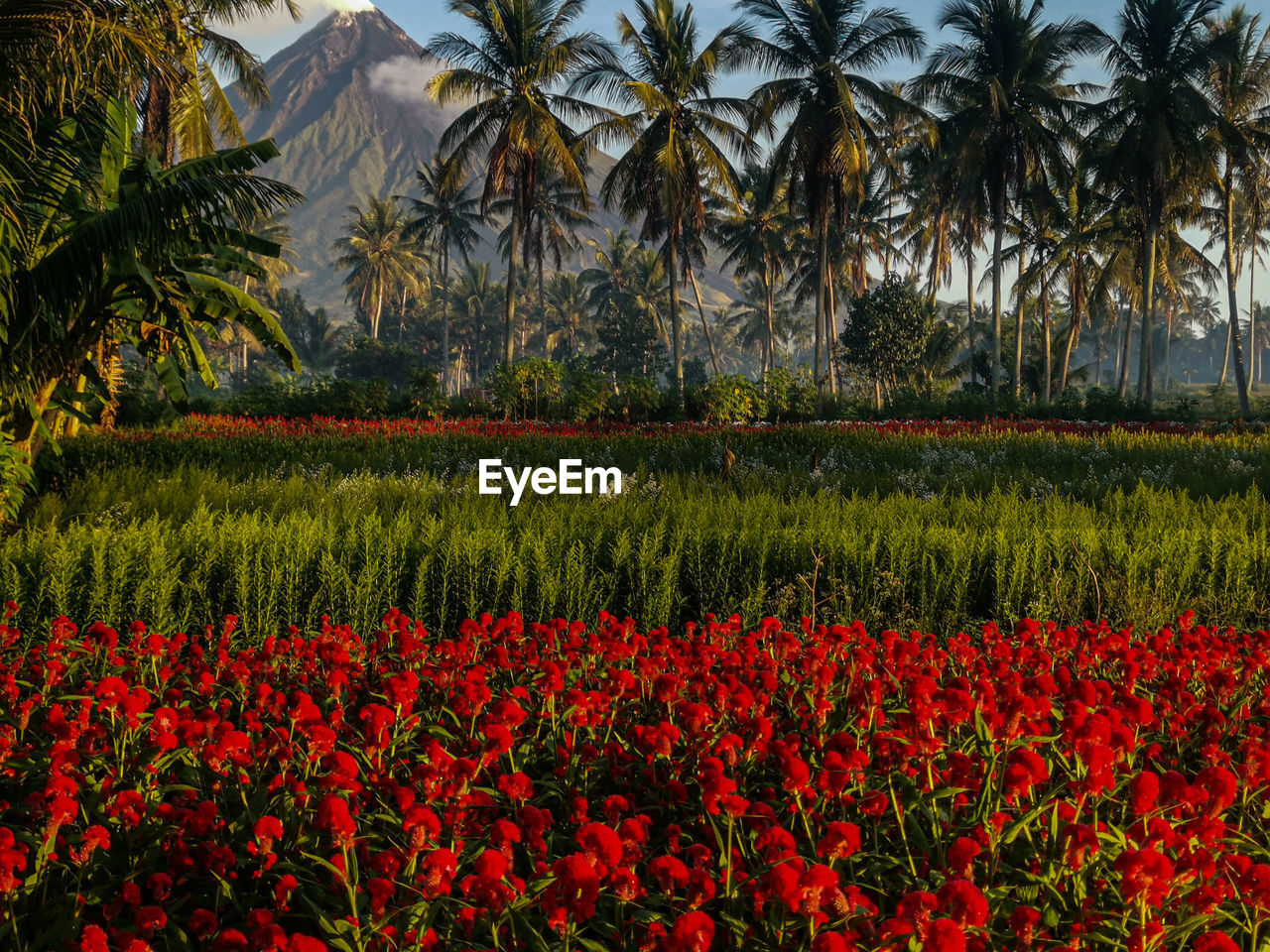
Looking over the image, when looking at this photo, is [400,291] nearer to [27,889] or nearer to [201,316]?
[201,316]

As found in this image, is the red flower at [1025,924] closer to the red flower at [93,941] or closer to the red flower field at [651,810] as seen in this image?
the red flower field at [651,810]

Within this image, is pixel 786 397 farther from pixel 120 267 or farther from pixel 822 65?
pixel 120 267

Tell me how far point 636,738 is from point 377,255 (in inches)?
2260

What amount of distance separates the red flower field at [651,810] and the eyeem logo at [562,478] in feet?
18.0

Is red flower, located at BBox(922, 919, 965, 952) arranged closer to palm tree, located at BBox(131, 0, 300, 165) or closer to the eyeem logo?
the eyeem logo

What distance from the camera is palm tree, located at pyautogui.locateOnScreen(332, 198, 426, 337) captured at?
54250mm

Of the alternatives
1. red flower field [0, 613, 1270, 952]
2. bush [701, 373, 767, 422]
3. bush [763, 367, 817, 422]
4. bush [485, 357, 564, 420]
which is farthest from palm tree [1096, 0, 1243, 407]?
red flower field [0, 613, 1270, 952]

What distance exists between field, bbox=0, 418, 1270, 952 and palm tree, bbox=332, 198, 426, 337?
50384mm

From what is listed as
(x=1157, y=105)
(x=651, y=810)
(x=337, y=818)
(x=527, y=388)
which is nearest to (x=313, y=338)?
(x=527, y=388)

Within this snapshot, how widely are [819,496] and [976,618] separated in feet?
7.30

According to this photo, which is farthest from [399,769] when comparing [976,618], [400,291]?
[400,291]

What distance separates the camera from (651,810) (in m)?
2.41

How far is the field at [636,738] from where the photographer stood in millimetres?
1632

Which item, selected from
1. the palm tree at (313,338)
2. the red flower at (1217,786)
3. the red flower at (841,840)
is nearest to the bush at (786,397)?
the red flower at (1217,786)
